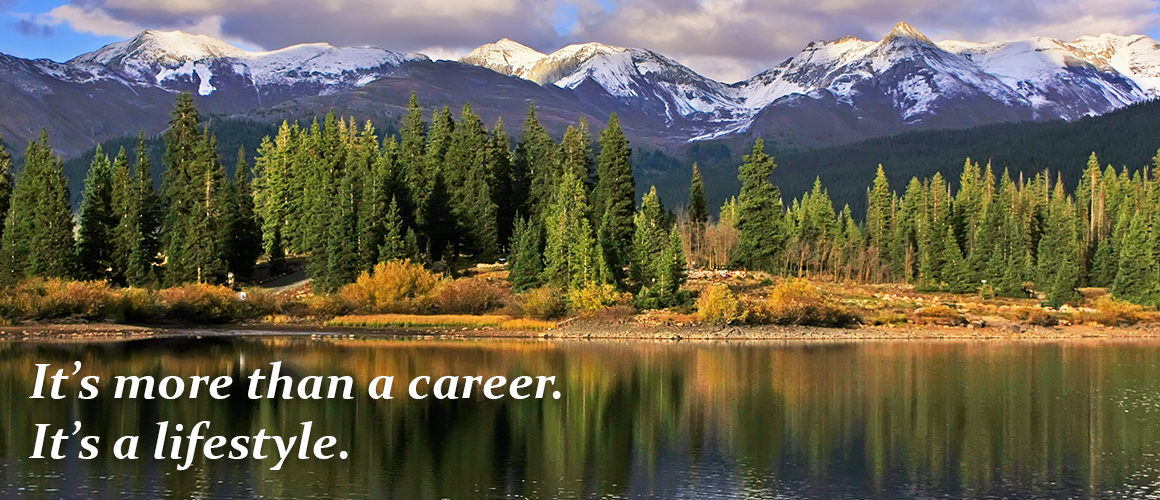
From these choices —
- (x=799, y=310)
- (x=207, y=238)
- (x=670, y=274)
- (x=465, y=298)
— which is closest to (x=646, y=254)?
(x=670, y=274)

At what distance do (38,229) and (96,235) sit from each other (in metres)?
4.47

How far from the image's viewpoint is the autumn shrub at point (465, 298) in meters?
82.8

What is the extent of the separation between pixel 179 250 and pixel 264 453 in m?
55.1

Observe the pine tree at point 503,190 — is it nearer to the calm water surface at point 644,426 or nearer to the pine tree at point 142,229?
the pine tree at point 142,229

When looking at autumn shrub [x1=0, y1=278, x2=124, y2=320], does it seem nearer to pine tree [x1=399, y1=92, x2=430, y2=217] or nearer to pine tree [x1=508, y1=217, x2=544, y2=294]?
pine tree [x1=399, y1=92, x2=430, y2=217]

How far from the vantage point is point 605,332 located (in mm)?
78750

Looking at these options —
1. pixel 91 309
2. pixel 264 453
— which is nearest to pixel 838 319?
pixel 91 309

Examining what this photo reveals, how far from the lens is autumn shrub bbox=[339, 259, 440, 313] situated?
81.9m

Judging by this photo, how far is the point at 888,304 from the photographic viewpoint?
9156cm

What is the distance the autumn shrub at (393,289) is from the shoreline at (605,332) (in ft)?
11.2

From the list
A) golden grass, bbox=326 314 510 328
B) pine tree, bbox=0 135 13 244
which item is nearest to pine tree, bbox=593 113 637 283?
golden grass, bbox=326 314 510 328

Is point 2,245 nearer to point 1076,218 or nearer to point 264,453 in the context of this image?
point 264,453

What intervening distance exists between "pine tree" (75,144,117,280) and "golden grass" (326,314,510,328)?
2042 cm

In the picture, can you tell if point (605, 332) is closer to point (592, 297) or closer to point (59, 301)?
point (592, 297)
